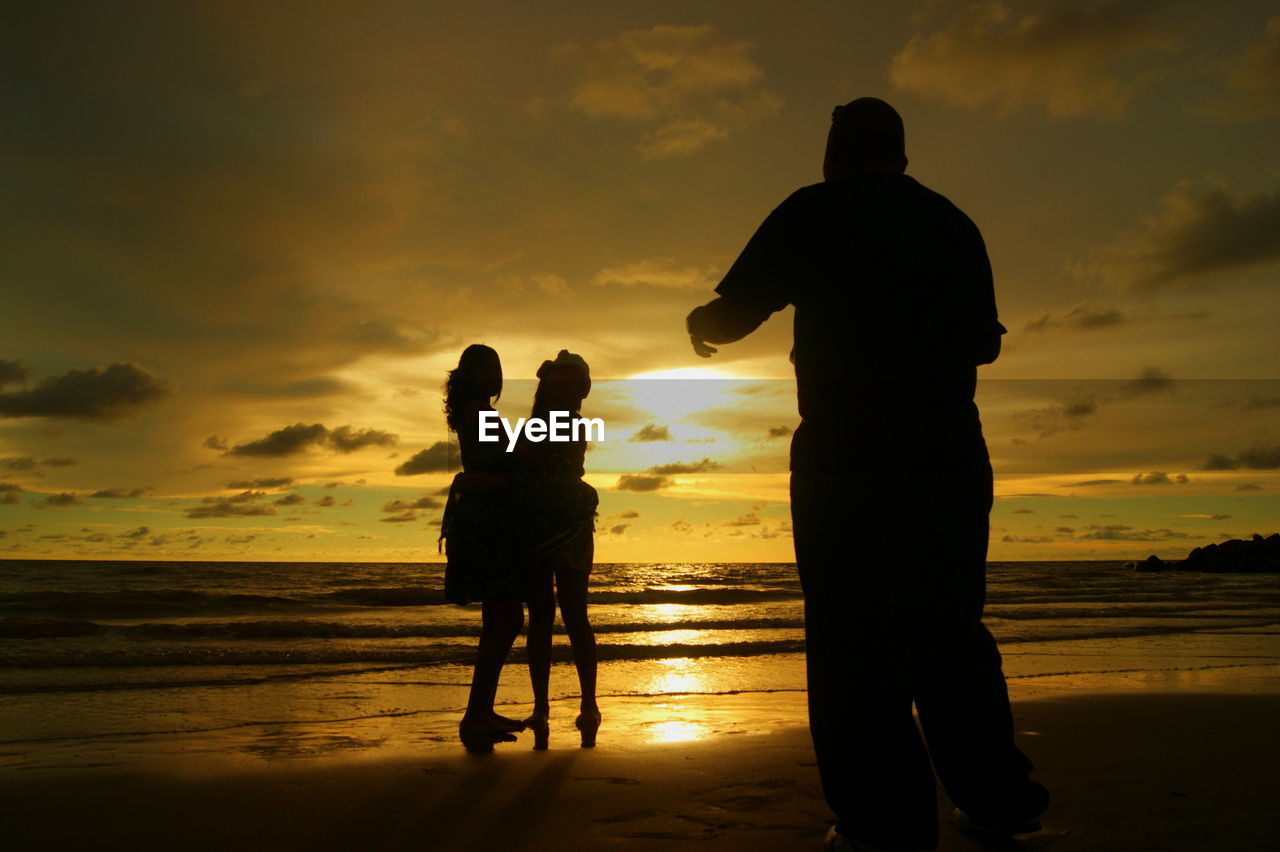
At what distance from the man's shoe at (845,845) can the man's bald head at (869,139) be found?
5.41ft

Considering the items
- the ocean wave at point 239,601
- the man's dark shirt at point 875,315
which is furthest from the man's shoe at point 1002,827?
the ocean wave at point 239,601

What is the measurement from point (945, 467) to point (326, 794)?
2610mm

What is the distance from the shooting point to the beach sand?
2.78m

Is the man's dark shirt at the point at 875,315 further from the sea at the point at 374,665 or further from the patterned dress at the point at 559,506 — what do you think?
the sea at the point at 374,665

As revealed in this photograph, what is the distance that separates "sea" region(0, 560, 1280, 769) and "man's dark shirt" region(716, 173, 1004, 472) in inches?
125

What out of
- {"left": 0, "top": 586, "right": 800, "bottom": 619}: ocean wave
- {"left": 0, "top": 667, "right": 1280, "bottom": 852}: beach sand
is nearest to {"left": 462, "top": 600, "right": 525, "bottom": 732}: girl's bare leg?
{"left": 0, "top": 667, "right": 1280, "bottom": 852}: beach sand

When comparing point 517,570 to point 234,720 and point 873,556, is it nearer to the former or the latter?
point 873,556

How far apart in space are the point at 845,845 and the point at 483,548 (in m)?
2.33

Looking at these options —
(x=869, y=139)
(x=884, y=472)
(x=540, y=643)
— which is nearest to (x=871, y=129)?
(x=869, y=139)

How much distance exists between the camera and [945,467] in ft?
7.22

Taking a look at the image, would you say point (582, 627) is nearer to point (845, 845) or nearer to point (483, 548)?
point (483, 548)

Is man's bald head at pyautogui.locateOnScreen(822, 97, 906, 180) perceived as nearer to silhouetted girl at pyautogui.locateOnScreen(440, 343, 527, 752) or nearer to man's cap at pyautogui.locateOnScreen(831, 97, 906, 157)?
man's cap at pyautogui.locateOnScreen(831, 97, 906, 157)

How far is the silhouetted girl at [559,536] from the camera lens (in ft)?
14.0

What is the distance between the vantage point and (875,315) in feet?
7.18
